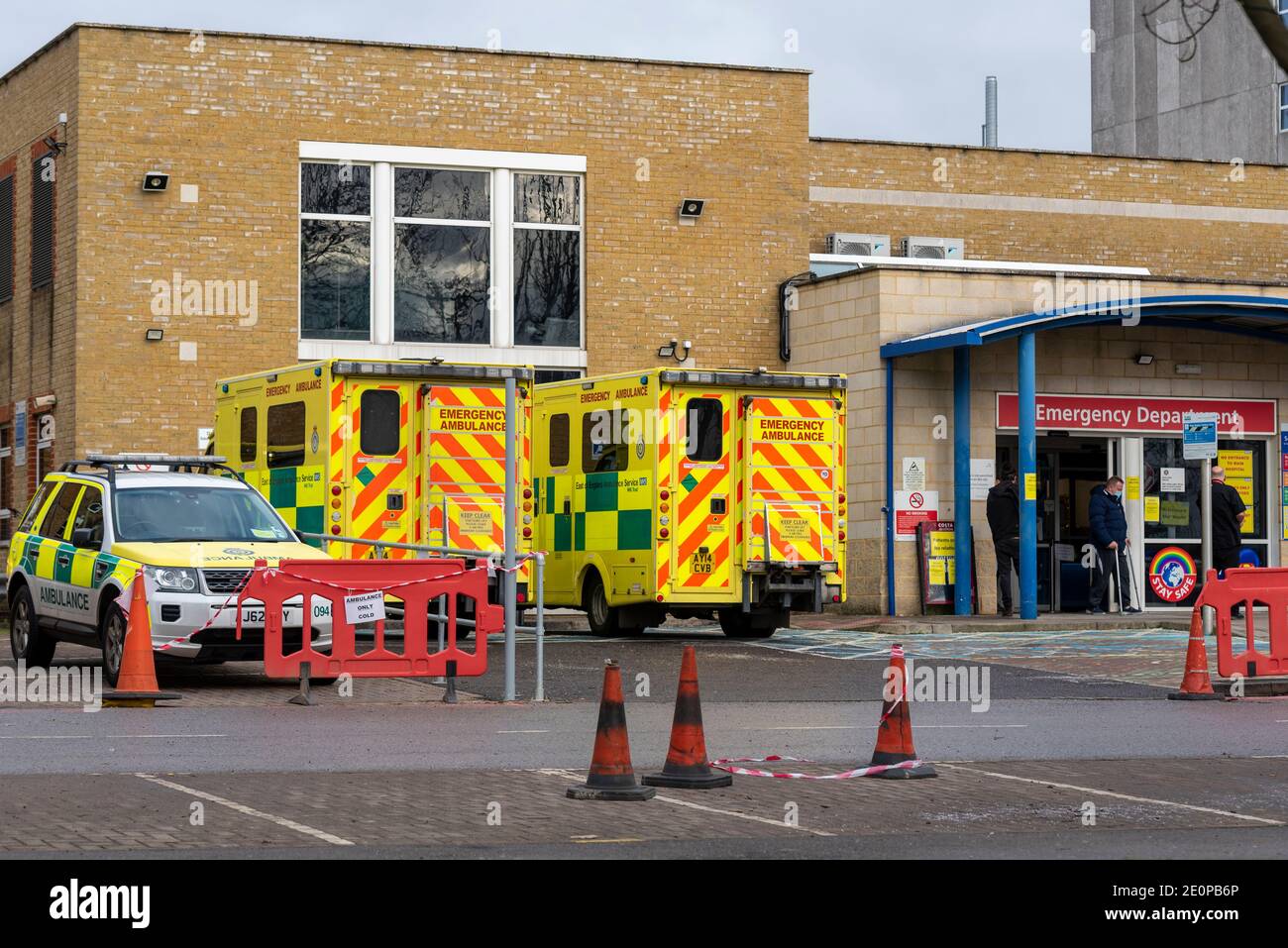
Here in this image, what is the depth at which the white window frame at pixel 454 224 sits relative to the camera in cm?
2958

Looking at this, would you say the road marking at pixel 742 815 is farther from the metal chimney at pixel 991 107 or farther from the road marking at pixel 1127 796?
the metal chimney at pixel 991 107

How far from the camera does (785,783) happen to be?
11555 mm

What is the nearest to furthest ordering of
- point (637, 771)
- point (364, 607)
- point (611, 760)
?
point (611, 760)
point (637, 771)
point (364, 607)

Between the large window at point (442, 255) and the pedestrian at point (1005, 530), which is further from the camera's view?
the large window at point (442, 255)

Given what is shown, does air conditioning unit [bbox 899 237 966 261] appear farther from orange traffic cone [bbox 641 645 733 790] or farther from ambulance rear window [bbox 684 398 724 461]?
orange traffic cone [bbox 641 645 733 790]

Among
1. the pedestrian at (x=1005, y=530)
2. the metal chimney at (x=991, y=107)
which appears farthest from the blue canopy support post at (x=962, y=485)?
the metal chimney at (x=991, y=107)

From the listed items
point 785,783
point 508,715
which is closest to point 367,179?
point 508,715

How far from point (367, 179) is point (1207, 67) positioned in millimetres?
37252

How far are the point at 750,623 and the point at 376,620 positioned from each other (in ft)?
27.4

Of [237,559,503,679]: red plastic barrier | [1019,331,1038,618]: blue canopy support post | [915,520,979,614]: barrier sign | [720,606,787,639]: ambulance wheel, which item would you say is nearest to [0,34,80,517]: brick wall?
[720,606,787,639]: ambulance wheel

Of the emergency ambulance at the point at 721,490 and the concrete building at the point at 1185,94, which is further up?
the concrete building at the point at 1185,94

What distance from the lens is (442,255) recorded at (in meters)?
30.2

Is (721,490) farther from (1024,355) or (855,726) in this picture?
(855,726)

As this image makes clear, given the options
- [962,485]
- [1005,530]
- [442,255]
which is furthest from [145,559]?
[442,255]
